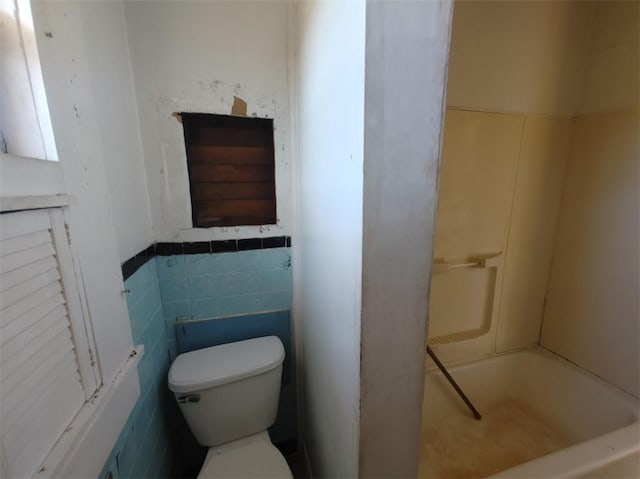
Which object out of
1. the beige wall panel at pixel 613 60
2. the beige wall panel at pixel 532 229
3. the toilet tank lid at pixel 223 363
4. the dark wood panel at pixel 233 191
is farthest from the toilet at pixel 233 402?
the beige wall panel at pixel 613 60

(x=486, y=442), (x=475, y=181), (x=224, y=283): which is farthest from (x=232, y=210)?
(x=486, y=442)

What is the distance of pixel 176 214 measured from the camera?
1.14 m

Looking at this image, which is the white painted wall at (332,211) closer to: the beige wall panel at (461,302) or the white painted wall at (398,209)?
the white painted wall at (398,209)

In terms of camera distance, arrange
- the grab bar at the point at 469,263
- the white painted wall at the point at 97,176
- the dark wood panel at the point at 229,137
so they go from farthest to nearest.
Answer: the grab bar at the point at 469,263 → the dark wood panel at the point at 229,137 → the white painted wall at the point at 97,176

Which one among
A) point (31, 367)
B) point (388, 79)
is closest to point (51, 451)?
point (31, 367)

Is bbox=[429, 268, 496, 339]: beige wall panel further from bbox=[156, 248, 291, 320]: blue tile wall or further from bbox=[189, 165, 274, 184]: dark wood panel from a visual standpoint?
bbox=[189, 165, 274, 184]: dark wood panel

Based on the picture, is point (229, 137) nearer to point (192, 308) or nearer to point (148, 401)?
point (192, 308)

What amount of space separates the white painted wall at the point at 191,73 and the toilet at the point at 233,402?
535 millimetres

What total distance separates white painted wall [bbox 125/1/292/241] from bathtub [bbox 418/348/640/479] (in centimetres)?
158

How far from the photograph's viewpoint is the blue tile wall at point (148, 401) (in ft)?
2.73

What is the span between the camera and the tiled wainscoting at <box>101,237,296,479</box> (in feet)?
3.40

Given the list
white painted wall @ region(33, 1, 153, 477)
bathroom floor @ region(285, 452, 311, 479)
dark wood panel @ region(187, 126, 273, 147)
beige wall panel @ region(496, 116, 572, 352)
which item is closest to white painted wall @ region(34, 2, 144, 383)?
white painted wall @ region(33, 1, 153, 477)

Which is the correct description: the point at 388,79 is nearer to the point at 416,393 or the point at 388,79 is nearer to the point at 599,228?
the point at 416,393

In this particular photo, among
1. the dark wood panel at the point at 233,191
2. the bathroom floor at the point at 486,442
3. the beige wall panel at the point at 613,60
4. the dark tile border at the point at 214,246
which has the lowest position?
the bathroom floor at the point at 486,442
